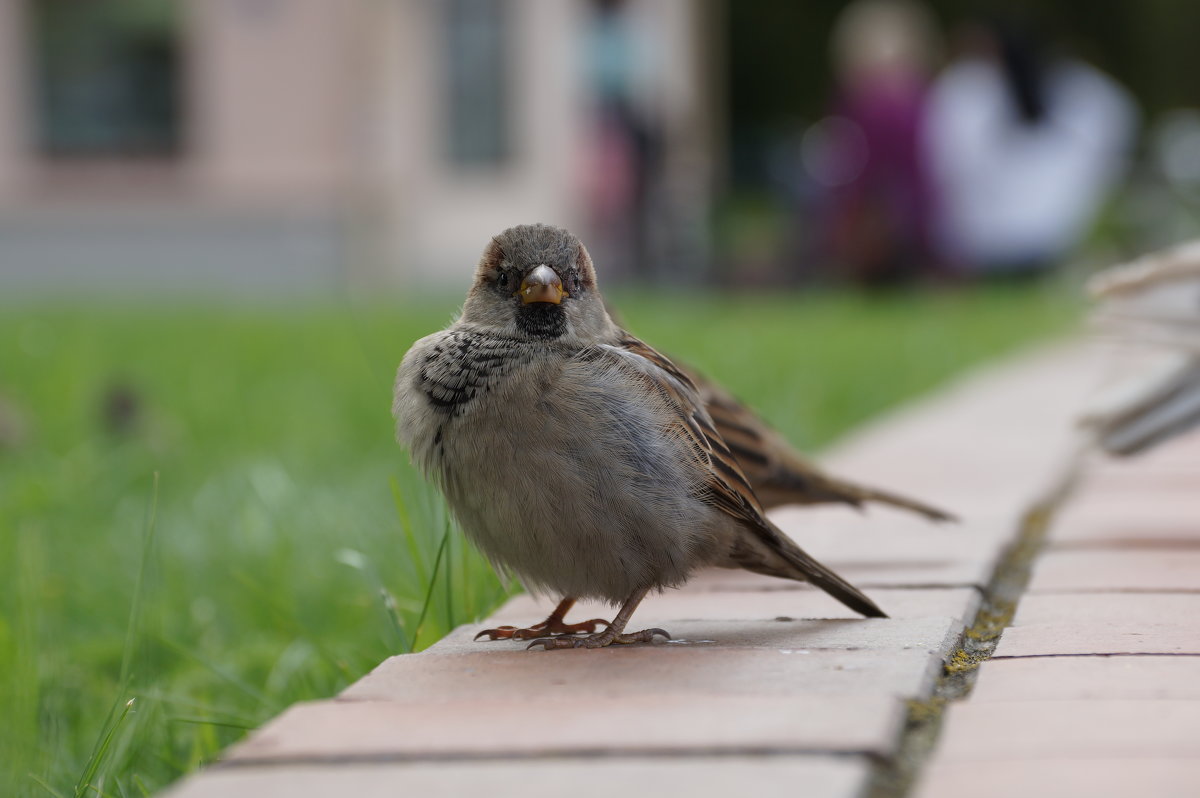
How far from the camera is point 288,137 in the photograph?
17.6 metres

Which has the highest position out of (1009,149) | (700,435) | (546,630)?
(700,435)

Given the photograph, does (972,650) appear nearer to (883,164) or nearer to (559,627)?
(559,627)

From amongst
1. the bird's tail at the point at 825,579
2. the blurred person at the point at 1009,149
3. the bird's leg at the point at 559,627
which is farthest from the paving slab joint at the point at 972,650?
the blurred person at the point at 1009,149

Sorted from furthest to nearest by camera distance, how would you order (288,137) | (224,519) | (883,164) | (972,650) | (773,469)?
(288,137), (883,164), (224,519), (773,469), (972,650)

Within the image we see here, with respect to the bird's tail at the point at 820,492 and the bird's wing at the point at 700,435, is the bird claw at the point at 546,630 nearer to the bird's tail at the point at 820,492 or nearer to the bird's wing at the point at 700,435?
the bird's wing at the point at 700,435

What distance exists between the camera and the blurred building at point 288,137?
1759cm

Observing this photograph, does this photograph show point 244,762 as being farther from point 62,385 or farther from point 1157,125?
point 1157,125

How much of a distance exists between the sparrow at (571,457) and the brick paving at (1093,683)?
12.4 inches

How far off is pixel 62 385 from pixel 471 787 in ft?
17.0

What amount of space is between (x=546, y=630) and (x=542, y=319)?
45 centimetres

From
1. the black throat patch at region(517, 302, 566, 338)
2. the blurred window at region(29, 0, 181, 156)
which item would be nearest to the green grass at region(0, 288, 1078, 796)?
the black throat patch at region(517, 302, 566, 338)

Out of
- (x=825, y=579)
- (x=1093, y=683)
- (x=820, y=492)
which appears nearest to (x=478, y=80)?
(x=820, y=492)

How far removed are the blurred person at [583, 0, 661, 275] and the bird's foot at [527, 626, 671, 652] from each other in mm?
14649

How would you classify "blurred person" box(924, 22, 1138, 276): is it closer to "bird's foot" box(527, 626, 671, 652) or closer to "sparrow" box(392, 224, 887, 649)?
"sparrow" box(392, 224, 887, 649)
